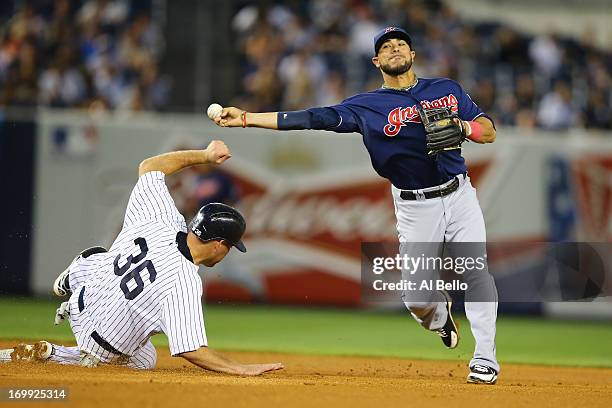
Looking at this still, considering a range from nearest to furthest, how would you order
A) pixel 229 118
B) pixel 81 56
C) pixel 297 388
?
pixel 297 388 < pixel 229 118 < pixel 81 56

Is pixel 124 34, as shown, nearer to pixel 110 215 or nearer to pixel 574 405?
pixel 110 215

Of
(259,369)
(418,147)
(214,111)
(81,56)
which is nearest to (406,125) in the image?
(418,147)

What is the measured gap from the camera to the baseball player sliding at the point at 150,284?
6129 millimetres

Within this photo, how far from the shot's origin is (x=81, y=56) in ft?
48.5

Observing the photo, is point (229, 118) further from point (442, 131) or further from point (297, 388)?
point (297, 388)

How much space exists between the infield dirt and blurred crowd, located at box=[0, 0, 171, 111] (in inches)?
290

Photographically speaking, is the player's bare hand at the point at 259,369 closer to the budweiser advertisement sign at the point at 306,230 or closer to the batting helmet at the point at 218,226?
the batting helmet at the point at 218,226

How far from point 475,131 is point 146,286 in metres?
2.42

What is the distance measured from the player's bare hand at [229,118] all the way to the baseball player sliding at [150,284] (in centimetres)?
16

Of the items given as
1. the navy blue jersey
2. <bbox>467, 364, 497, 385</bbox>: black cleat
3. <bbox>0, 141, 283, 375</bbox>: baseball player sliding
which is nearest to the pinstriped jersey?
<bbox>0, 141, 283, 375</bbox>: baseball player sliding

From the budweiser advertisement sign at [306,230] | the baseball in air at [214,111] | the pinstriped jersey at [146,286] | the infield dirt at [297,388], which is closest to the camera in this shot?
the infield dirt at [297,388]

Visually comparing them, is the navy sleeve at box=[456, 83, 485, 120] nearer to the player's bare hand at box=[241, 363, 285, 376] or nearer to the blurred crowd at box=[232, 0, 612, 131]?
the player's bare hand at box=[241, 363, 285, 376]

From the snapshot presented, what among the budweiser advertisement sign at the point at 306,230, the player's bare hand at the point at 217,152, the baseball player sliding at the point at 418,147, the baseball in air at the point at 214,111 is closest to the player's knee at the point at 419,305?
the baseball player sliding at the point at 418,147

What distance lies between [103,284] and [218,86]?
950cm
